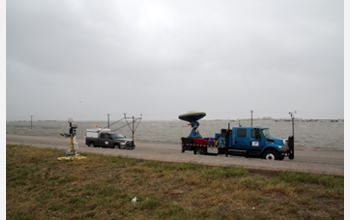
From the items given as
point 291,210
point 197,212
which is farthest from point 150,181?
point 291,210

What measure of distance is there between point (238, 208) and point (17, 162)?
10.8 meters

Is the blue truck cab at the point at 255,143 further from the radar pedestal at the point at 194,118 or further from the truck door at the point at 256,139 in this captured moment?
the radar pedestal at the point at 194,118

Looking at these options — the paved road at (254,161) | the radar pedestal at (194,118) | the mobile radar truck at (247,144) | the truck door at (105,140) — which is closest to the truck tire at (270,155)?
the mobile radar truck at (247,144)

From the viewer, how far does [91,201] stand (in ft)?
21.6

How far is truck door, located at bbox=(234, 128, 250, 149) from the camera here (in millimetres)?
15266

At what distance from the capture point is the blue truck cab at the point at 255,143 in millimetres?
14391

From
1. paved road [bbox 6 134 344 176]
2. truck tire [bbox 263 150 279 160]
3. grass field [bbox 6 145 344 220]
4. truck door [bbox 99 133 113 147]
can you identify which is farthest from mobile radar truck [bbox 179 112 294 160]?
truck door [bbox 99 133 113 147]

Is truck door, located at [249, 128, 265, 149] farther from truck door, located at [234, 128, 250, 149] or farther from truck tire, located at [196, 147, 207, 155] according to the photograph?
truck tire, located at [196, 147, 207, 155]

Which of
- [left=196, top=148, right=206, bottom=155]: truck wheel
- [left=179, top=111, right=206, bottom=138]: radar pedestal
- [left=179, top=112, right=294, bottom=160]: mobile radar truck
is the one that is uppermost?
[left=179, top=111, right=206, bottom=138]: radar pedestal

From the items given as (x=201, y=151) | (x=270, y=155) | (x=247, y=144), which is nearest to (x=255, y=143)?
(x=247, y=144)

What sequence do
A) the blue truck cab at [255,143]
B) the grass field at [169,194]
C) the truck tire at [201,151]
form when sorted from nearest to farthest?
the grass field at [169,194] → the blue truck cab at [255,143] → the truck tire at [201,151]

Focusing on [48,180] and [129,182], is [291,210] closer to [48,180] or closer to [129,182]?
[129,182]

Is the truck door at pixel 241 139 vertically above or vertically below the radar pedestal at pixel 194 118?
below

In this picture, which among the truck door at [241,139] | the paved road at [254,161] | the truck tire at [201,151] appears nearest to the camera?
the paved road at [254,161]
